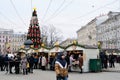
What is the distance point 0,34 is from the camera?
16188cm

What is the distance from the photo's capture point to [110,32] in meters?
92.1

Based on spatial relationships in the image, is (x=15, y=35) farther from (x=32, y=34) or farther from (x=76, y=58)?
(x=76, y=58)

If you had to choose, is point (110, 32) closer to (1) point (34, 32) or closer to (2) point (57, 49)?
(1) point (34, 32)

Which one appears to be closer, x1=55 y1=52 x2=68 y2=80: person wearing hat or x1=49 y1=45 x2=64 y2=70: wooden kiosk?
x1=55 y1=52 x2=68 y2=80: person wearing hat

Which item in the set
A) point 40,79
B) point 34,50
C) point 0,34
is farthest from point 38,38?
point 0,34

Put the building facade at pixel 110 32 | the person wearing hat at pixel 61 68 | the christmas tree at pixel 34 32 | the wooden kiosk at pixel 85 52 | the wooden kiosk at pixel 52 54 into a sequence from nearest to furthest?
the person wearing hat at pixel 61 68 → the wooden kiosk at pixel 85 52 → the wooden kiosk at pixel 52 54 → the christmas tree at pixel 34 32 → the building facade at pixel 110 32

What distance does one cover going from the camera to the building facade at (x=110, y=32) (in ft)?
277

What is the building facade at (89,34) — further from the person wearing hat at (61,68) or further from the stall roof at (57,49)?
the person wearing hat at (61,68)

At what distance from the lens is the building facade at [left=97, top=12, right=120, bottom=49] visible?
3329 inches

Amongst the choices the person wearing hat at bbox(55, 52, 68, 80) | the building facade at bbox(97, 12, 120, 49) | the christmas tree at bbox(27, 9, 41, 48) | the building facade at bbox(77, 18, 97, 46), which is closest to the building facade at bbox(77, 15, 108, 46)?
the building facade at bbox(77, 18, 97, 46)

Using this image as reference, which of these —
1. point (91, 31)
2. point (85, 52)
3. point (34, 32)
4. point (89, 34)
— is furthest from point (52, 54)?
point (89, 34)

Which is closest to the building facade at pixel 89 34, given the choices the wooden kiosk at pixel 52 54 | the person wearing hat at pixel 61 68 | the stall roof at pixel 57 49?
the wooden kiosk at pixel 52 54

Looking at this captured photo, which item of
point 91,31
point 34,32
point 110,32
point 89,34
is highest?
point 91,31

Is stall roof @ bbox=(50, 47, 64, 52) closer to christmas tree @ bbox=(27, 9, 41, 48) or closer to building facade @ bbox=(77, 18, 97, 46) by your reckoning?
christmas tree @ bbox=(27, 9, 41, 48)
